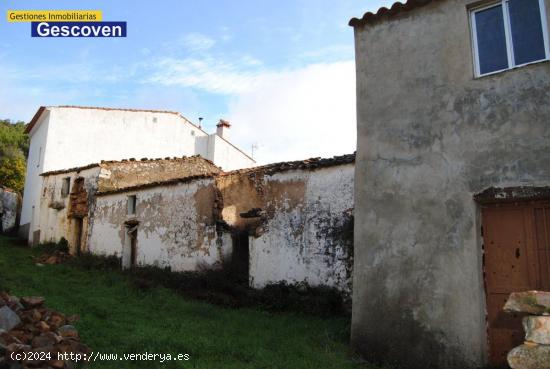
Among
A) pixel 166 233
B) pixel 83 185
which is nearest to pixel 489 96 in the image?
pixel 166 233

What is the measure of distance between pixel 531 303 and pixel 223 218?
10899 mm

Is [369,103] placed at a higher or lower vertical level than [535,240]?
higher

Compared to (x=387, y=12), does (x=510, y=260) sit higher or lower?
lower

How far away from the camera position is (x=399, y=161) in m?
6.78

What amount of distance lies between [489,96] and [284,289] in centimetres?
748

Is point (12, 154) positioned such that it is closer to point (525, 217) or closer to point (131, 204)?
point (131, 204)

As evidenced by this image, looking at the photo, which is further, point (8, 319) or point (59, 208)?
point (59, 208)

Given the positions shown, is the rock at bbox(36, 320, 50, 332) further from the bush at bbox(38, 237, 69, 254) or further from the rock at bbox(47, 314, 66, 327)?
the bush at bbox(38, 237, 69, 254)

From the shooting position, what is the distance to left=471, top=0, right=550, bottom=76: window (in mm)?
5887

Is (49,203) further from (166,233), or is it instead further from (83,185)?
(166,233)

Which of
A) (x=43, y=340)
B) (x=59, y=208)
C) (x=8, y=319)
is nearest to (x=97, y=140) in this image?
(x=59, y=208)

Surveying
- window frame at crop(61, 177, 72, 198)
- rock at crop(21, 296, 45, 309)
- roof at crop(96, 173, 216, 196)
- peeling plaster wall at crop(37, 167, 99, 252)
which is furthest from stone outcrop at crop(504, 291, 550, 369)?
window frame at crop(61, 177, 72, 198)

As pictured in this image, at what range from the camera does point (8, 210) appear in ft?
91.5

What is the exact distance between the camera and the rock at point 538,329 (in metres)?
4.25
